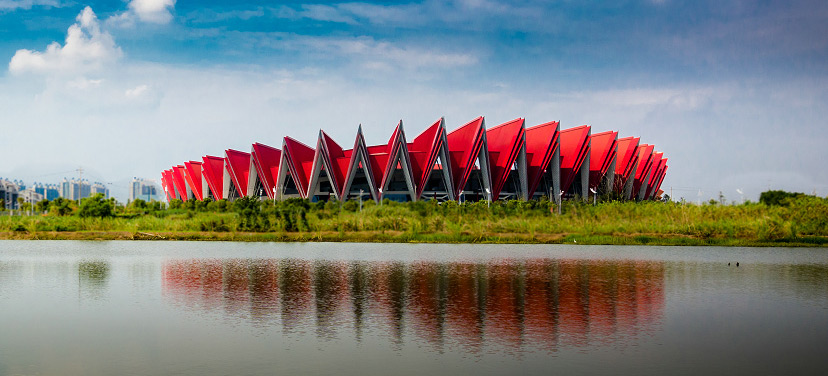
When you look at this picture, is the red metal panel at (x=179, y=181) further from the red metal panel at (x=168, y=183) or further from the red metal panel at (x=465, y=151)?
the red metal panel at (x=465, y=151)

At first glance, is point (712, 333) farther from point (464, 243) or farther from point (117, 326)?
point (464, 243)

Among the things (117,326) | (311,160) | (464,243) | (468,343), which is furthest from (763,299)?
(311,160)

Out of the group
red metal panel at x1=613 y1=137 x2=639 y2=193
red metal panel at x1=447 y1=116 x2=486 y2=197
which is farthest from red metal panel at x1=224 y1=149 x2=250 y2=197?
red metal panel at x1=613 y1=137 x2=639 y2=193

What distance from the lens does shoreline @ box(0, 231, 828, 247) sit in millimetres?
26766

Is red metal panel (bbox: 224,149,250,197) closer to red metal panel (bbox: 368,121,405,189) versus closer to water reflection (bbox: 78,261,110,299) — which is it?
red metal panel (bbox: 368,121,405,189)

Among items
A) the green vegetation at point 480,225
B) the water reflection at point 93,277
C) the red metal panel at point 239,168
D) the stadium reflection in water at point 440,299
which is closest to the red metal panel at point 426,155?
the red metal panel at point 239,168

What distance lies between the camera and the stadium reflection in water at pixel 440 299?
9.21 metres

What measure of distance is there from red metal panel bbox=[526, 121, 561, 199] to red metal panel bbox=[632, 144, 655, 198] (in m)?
13.4

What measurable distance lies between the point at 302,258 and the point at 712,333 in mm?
12889

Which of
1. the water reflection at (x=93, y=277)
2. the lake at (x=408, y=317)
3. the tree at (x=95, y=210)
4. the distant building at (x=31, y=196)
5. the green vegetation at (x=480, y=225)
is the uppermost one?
the distant building at (x=31, y=196)

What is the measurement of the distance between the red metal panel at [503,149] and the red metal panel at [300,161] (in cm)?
1545

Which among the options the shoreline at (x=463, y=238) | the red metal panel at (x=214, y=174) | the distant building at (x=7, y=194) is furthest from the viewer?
the distant building at (x=7, y=194)

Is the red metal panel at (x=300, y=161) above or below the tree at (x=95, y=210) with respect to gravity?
above

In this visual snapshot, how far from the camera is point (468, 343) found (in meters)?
8.53
